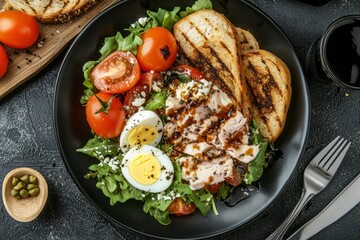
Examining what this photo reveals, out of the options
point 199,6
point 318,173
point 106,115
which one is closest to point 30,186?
point 106,115

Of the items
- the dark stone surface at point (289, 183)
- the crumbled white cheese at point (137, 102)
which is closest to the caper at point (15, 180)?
the dark stone surface at point (289, 183)

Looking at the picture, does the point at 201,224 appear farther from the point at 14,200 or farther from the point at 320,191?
the point at 14,200

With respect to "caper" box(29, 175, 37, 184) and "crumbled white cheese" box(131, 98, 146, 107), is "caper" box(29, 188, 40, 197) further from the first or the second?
"crumbled white cheese" box(131, 98, 146, 107)

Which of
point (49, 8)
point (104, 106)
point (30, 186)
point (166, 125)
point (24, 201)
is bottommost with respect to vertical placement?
point (24, 201)

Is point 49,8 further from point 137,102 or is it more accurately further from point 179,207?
point 179,207

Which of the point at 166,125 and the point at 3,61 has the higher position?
the point at 3,61

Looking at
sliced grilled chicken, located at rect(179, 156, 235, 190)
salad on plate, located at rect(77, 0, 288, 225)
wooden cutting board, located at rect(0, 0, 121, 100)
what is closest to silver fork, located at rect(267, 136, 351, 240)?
salad on plate, located at rect(77, 0, 288, 225)

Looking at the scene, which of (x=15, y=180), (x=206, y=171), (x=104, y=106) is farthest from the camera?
(x=15, y=180)
